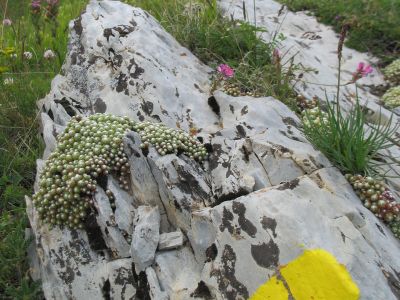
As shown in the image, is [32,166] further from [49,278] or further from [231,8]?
[231,8]

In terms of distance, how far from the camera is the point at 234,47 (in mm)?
6316

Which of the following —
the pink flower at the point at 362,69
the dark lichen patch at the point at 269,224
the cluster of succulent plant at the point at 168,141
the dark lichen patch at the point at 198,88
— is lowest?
the dark lichen patch at the point at 198,88

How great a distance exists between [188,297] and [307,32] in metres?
7.07

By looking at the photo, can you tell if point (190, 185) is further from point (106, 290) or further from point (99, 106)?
point (99, 106)

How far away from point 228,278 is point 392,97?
5598mm

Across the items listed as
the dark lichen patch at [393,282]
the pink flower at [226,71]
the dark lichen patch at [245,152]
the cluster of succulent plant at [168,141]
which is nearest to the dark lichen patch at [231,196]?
the dark lichen patch at [245,152]

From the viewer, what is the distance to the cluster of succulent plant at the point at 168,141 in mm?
4074

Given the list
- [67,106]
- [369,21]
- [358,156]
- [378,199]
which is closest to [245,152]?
[358,156]

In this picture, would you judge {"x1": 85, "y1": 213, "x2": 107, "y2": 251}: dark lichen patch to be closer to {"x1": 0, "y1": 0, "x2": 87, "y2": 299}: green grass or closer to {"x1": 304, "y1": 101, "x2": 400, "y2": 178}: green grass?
{"x1": 0, "y1": 0, "x2": 87, "y2": 299}: green grass

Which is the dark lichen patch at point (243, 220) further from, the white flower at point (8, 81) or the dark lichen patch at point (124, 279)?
the white flower at point (8, 81)

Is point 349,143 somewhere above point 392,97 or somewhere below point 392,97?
above

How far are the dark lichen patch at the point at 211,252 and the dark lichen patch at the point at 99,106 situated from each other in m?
2.27

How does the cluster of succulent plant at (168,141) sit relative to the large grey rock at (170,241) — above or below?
above

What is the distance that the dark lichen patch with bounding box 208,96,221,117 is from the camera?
5108 mm
